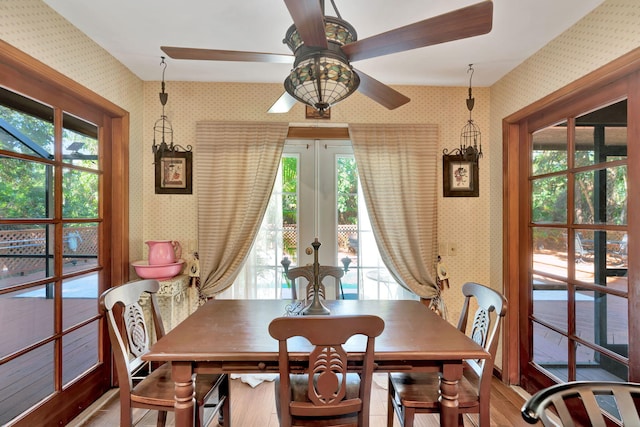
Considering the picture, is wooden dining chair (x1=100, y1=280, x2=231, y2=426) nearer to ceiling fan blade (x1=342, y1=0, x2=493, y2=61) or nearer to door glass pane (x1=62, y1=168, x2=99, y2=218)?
door glass pane (x1=62, y1=168, x2=99, y2=218)

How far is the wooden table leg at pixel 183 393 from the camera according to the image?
1.31 m

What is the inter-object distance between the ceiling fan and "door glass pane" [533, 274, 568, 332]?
1916mm

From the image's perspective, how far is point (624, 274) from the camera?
1.65 metres

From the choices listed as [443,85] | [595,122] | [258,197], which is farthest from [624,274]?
[258,197]

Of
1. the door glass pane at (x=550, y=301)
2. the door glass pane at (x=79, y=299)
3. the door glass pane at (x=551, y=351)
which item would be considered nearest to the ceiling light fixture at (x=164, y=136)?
the door glass pane at (x=79, y=299)

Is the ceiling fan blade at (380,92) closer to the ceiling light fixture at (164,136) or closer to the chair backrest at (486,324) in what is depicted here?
the chair backrest at (486,324)

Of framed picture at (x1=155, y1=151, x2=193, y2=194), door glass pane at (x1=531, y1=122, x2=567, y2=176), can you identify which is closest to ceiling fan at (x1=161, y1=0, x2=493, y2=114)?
framed picture at (x1=155, y1=151, x2=193, y2=194)

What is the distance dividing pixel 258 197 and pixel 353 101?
4.00ft

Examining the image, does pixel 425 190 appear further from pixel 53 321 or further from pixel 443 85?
pixel 53 321

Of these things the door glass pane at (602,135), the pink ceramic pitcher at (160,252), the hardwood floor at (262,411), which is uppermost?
the door glass pane at (602,135)

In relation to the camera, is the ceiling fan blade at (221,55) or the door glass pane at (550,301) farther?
the door glass pane at (550,301)

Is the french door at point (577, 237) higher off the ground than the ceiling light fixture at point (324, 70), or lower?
lower

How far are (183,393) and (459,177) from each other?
2.60 m

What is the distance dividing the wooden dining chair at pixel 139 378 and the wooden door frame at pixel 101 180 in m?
0.60
